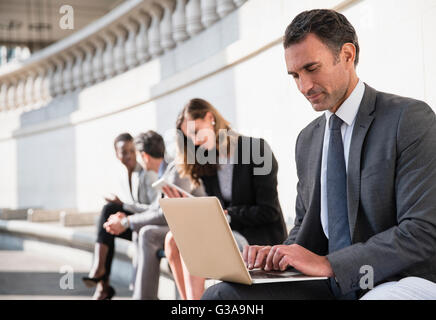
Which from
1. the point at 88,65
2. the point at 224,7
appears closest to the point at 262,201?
the point at 224,7

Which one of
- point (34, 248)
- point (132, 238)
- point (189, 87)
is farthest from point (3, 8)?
point (132, 238)

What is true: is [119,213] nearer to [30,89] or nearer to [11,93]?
[30,89]

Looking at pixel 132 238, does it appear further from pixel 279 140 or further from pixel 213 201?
pixel 213 201

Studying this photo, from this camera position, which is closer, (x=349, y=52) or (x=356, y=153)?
(x=356, y=153)

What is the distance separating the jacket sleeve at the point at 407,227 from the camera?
150cm

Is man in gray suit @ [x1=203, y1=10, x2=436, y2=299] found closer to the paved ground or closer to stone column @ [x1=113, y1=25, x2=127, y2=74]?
the paved ground

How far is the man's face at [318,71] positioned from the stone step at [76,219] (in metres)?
5.11

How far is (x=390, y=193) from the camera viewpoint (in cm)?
159

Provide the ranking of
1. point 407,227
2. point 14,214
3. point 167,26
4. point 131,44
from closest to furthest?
point 407,227 < point 167,26 < point 131,44 < point 14,214

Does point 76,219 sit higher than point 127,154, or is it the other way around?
point 127,154

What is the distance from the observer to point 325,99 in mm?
1745

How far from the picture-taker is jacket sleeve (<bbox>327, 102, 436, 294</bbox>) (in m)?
1.50

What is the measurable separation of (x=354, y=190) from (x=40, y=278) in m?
4.32

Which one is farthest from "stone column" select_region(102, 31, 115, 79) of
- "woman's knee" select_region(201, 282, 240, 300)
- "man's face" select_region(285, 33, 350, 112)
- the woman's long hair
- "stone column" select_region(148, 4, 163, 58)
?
"woman's knee" select_region(201, 282, 240, 300)
